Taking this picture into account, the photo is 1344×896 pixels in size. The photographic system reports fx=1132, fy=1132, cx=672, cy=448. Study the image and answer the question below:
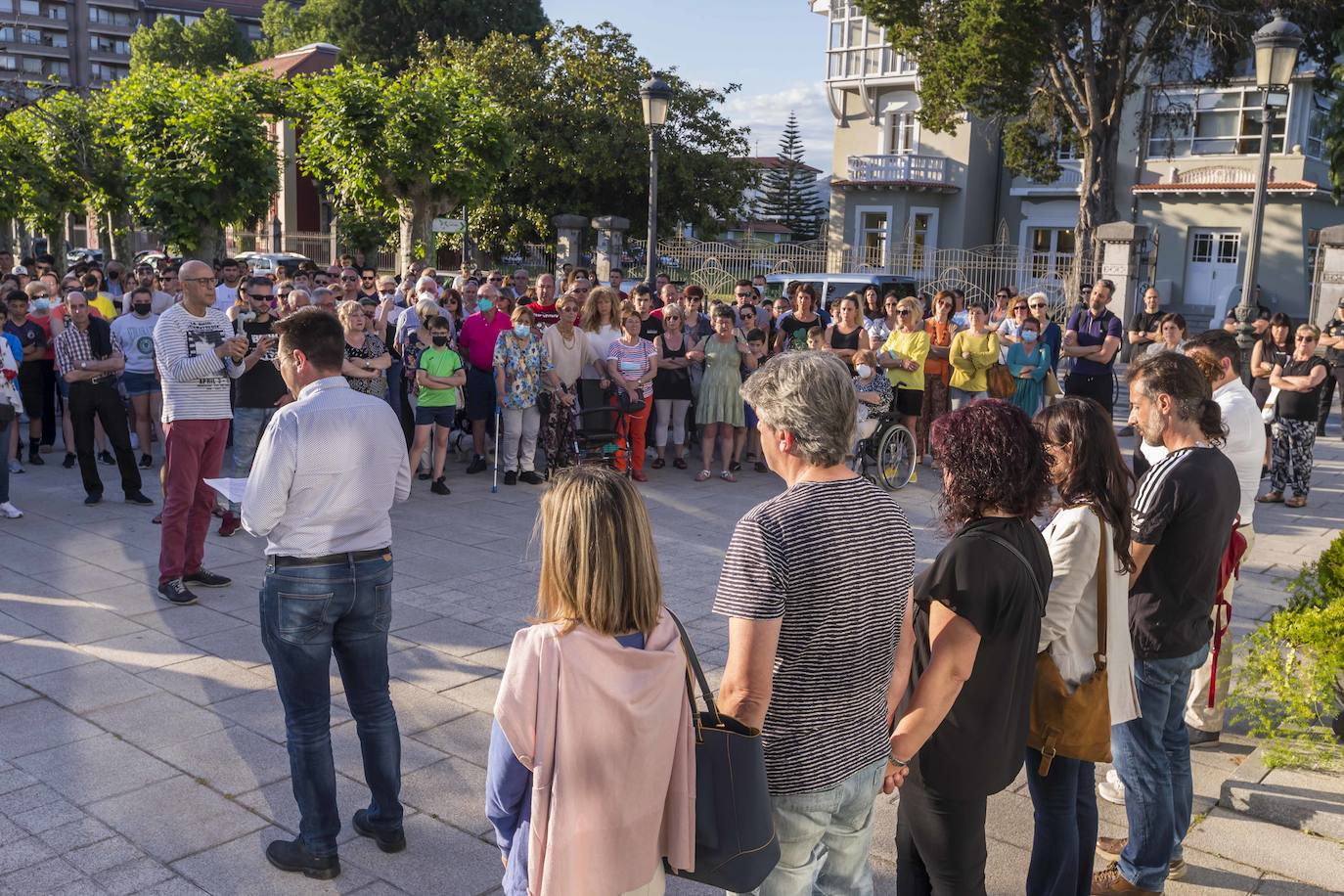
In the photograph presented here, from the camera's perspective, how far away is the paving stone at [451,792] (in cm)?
427

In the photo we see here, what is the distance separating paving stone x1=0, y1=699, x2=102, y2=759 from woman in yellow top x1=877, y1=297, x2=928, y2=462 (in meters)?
8.14

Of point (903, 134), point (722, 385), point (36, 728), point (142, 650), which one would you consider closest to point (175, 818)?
point (36, 728)

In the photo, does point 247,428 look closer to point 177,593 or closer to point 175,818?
point 177,593

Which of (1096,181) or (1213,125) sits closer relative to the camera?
(1096,181)

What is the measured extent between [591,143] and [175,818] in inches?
1119

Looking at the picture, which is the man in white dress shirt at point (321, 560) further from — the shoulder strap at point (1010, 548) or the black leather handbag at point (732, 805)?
the shoulder strap at point (1010, 548)

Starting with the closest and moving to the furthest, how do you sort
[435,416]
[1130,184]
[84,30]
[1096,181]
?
[435,416], [1096,181], [1130,184], [84,30]

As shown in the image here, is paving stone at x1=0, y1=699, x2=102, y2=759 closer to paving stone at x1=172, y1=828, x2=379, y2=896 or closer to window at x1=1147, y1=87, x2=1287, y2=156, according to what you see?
paving stone at x1=172, y1=828, x2=379, y2=896

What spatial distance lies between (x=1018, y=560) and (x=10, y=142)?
2571 centimetres

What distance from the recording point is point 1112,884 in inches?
149

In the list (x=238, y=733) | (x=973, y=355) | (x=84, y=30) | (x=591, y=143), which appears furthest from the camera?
(x=84, y=30)

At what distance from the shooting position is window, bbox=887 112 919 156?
38844mm

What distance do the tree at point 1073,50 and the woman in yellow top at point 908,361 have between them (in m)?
14.1

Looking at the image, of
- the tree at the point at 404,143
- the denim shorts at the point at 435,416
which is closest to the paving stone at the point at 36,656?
the denim shorts at the point at 435,416
